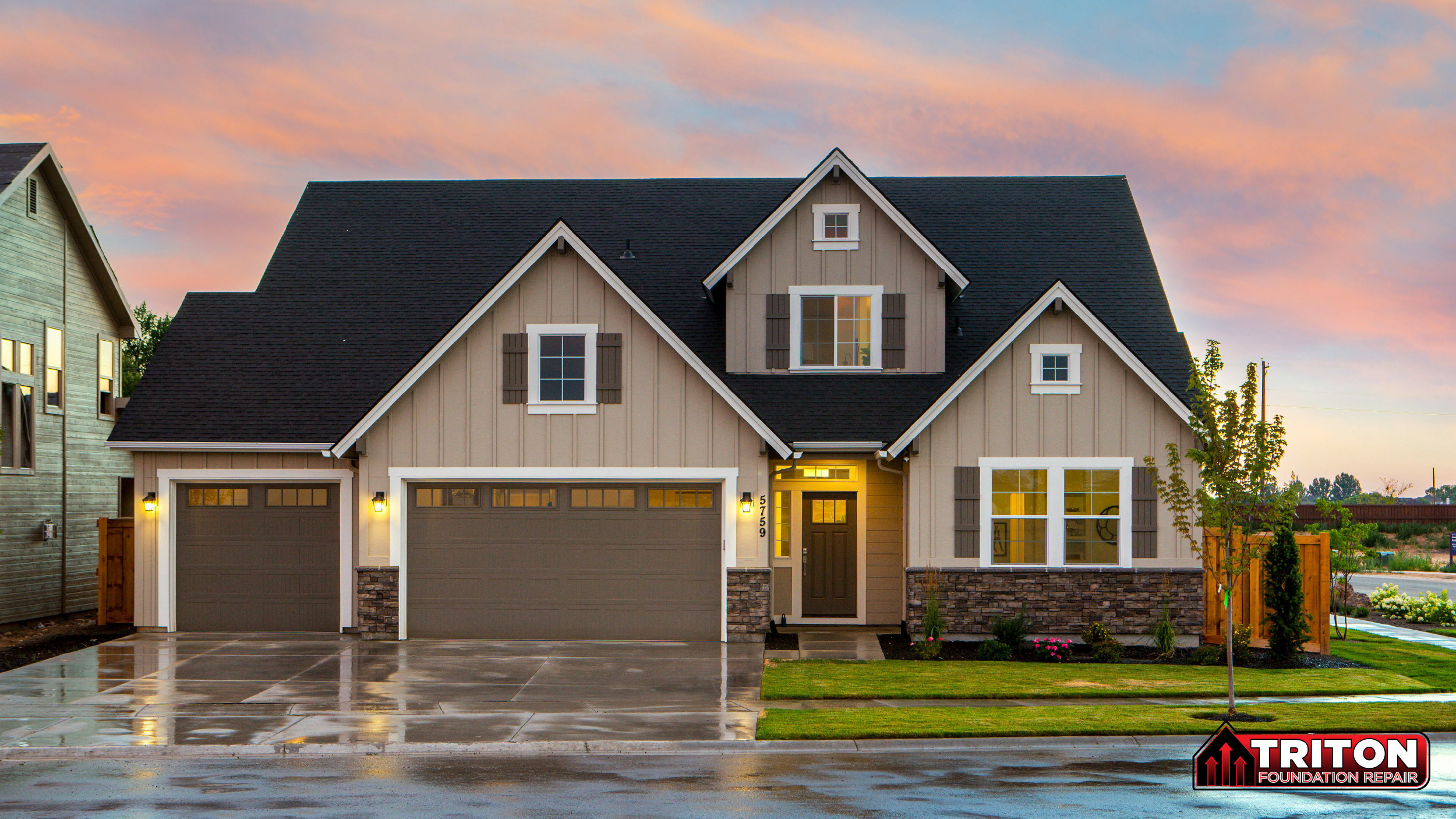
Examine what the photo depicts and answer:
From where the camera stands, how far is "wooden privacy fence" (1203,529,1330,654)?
1664 cm

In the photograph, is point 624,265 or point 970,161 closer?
point 624,265

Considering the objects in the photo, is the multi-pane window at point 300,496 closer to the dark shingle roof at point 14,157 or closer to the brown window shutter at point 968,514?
the dark shingle roof at point 14,157

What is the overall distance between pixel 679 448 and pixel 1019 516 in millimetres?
5349

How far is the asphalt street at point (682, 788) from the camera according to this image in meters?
8.35

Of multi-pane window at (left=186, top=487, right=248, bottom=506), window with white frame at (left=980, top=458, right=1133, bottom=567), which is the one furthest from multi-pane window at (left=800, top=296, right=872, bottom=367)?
multi-pane window at (left=186, top=487, right=248, bottom=506)

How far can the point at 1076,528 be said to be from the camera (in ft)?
57.2

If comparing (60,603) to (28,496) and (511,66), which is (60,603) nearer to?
(28,496)

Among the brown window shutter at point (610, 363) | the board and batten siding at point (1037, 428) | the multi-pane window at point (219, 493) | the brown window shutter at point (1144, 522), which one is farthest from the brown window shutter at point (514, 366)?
the brown window shutter at point (1144, 522)

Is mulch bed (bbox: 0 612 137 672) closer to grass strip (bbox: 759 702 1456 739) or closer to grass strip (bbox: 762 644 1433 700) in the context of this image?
grass strip (bbox: 762 644 1433 700)

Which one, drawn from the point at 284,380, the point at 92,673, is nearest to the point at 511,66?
the point at 284,380

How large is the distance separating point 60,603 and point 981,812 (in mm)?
19980

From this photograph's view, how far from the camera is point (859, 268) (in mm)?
19438

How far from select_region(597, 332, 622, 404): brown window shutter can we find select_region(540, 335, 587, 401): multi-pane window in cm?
25

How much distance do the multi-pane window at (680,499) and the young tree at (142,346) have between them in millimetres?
44728
